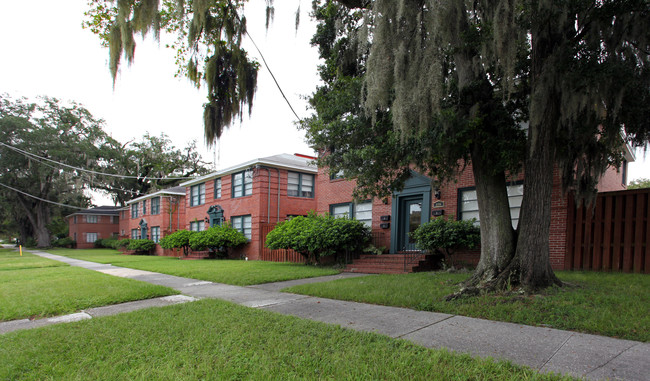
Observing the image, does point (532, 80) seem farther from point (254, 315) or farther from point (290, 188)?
point (290, 188)

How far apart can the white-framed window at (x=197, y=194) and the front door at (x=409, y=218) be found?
52.6 feet

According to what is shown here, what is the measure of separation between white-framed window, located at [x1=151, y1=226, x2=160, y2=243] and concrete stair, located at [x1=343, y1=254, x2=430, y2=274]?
76.4 ft

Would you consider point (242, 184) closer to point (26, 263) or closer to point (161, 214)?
point (26, 263)

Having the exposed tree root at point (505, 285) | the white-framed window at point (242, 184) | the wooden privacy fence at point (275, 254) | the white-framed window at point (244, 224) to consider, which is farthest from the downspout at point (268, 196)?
the exposed tree root at point (505, 285)

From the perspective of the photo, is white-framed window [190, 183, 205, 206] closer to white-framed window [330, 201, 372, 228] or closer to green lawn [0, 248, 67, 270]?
green lawn [0, 248, 67, 270]

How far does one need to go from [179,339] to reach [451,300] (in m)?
4.25

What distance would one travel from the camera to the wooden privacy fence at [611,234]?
845cm

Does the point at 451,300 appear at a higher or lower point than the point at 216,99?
lower

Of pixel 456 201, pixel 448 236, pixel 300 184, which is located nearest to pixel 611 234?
pixel 448 236

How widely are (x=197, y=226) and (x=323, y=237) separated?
49.0 feet

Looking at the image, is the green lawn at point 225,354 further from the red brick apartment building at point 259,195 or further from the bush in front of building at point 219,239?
the bush in front of building at point 219,239

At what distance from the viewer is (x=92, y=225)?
46438 mm

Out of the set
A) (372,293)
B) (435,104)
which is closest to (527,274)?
(372,293)

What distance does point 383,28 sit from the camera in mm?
5809
